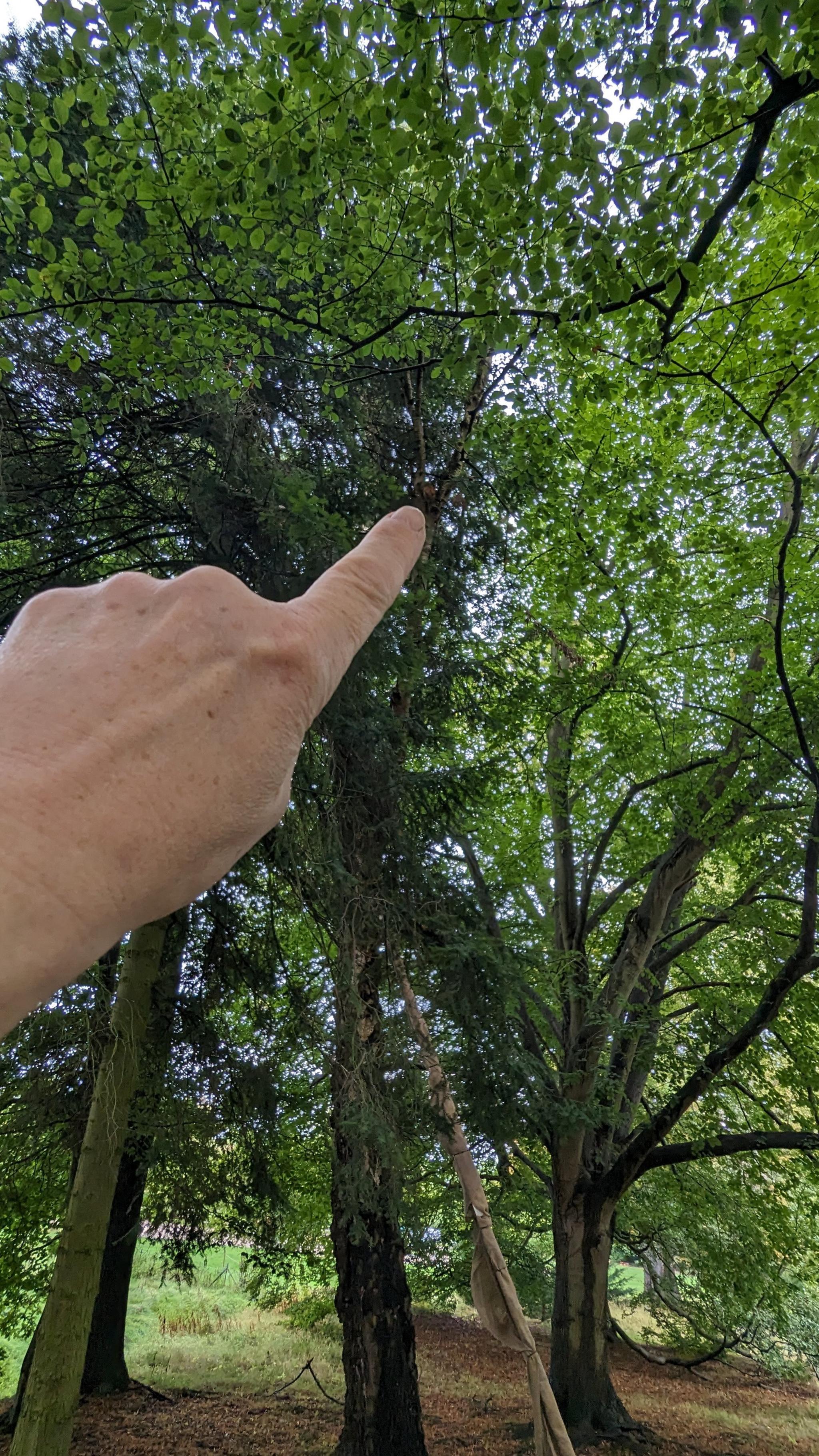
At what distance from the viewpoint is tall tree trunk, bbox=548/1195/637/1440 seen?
936cm

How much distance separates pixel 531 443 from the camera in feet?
26.6

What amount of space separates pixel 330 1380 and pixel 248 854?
31.9ft

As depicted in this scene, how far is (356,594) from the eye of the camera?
3.77 feet

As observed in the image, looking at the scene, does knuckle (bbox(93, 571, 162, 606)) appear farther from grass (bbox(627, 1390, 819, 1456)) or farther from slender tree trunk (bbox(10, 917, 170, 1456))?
grass (bbox(627, 1390, 819, 1456))

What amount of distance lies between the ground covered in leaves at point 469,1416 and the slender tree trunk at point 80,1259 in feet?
10.0

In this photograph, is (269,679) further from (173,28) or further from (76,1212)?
(76,1212)

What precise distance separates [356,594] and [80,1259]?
22.8 ft

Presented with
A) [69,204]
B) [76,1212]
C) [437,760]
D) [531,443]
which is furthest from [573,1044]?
[69,204]

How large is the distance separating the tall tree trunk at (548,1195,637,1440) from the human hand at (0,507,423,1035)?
431 inches

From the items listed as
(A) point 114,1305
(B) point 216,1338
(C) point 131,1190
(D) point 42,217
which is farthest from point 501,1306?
(B) point 216,1338

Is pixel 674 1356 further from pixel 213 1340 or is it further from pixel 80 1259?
pixel 80 1259

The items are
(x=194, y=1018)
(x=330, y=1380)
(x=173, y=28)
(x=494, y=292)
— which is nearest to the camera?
(x=173, y=28)

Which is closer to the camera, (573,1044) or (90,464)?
(90,464)

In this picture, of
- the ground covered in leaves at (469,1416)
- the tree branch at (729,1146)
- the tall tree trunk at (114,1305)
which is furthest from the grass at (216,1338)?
the tree branch at (729,1146)
